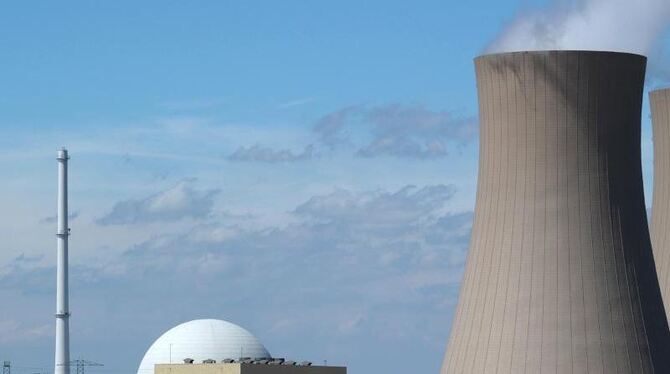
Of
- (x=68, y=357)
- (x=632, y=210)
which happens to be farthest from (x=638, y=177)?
(x=68, y=357)

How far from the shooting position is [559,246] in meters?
32.2

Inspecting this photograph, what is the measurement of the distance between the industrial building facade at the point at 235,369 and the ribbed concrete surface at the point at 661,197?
32.3ft

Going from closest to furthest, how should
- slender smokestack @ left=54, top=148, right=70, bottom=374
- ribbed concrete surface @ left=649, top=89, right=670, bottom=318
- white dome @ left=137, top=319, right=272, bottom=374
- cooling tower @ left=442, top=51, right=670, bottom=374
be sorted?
cooling tower @ left=442, top=51, right=670, bottom=374
ribbed concrete surface @ left=649, top=89, right=670, bottom=318
white dome @ left=137, top=319, right=272, bottom=374
slender smokestack @ left=54, top=148, right=70, bottom=374

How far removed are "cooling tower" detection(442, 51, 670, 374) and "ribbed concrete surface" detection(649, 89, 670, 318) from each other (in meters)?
6.52

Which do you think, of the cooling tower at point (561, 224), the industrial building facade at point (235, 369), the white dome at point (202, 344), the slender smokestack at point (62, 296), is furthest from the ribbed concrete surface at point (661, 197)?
the slender smokestack at point (62, 296)

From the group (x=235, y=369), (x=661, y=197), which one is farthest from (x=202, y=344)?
(x=661, y=197)

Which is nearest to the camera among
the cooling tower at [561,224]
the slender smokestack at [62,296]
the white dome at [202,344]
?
the cooling tower at [561,224]

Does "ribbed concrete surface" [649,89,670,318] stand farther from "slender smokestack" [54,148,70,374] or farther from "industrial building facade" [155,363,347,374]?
"slender smokestack" [54,148,70,374]

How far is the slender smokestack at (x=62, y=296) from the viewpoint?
56.1 metres

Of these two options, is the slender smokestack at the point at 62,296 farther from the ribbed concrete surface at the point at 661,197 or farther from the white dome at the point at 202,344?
the ribbed concrete surface at the point at 661,197

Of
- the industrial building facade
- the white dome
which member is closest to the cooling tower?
the industrial building facade

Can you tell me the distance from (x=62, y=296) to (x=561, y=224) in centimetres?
2796

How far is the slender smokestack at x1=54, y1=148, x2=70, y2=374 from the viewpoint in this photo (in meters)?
→ 56.1

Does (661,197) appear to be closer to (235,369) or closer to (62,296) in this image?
(235,369)
